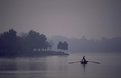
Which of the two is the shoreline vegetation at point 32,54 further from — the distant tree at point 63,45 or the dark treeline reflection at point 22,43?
the distant tree at point 63,45

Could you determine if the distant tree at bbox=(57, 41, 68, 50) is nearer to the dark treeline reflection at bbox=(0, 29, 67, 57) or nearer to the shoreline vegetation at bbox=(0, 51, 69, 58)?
the shoreline vegetation at bbox=(0, 51, 69, 58)

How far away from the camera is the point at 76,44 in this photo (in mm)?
21172

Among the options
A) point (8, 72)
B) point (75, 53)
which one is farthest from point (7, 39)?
point (8, 72)

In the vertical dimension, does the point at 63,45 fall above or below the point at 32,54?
above

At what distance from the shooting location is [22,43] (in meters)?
21.3

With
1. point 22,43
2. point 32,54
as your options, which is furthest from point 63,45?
point 22,43

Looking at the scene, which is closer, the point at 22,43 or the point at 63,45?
the point at 63,45

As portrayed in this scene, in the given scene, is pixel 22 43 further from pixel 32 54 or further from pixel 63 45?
pixel 63 45

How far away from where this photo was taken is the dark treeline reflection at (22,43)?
20.8 meters

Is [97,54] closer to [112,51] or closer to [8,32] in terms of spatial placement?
[112,51]

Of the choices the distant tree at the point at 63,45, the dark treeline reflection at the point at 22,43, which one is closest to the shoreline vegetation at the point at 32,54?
the dark treeline reflection at the point at 22,43

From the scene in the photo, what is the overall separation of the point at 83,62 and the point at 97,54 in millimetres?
3883

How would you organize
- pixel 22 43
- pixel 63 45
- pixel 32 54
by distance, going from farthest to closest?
1. pixel 32 54
2. pixel 22 43
3. pixel 63 45

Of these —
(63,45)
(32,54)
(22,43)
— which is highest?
(22,43)
